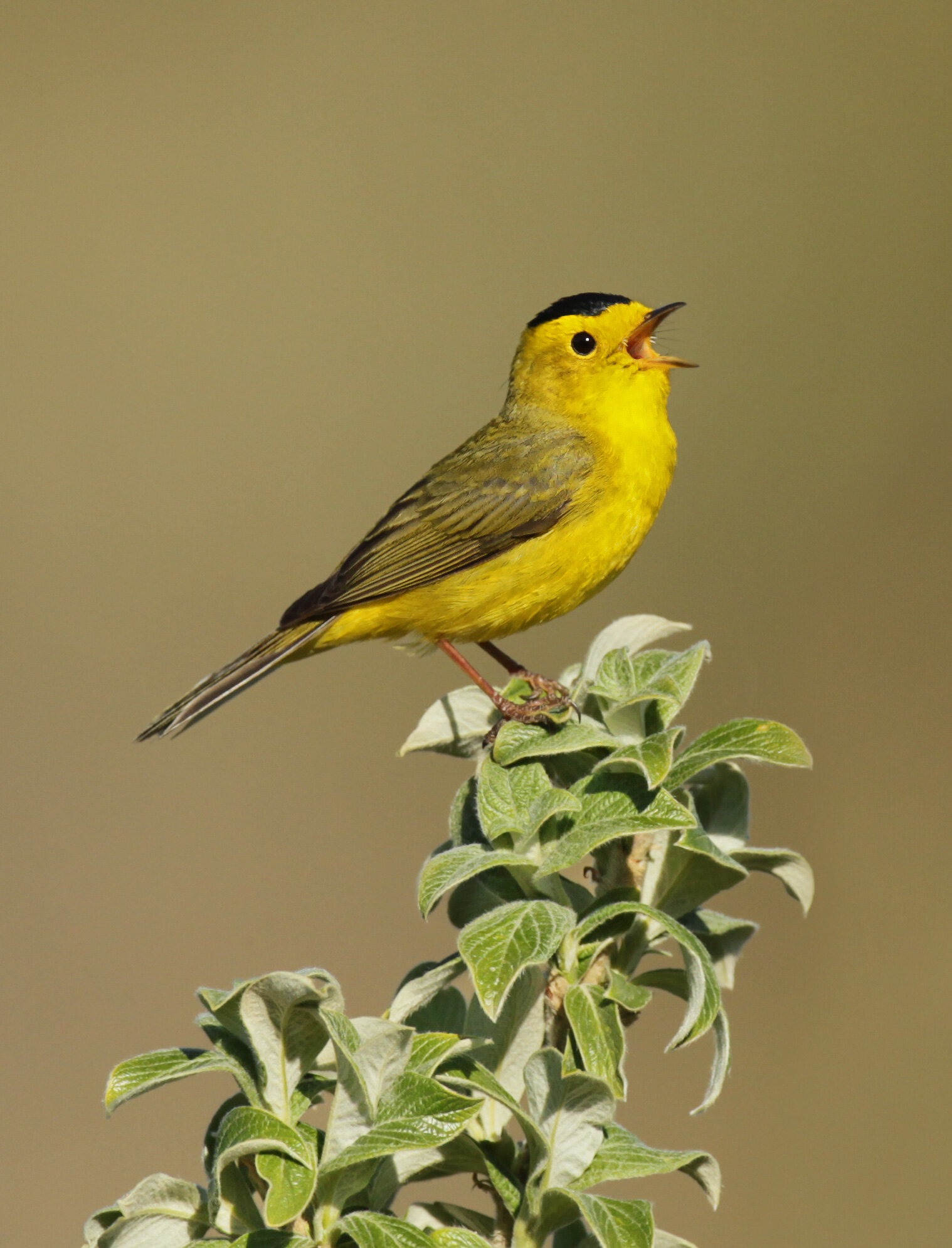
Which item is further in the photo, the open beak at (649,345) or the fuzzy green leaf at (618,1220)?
the open beak at (649,345)

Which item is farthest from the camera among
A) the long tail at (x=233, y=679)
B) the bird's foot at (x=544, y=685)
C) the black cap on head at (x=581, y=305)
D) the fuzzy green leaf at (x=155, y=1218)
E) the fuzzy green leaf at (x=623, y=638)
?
the black cap on head at (x=581, y=305)

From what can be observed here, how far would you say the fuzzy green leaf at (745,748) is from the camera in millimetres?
1604

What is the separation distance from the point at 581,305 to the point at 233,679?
1.56 meters

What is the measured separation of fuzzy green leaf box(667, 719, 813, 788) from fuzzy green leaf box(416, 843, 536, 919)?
0.59 ft

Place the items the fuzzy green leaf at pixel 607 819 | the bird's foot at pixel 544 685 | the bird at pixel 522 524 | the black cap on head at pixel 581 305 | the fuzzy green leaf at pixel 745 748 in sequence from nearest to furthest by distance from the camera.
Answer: the fuzzy green leaf at pixel 607 819 < the fuzzy green leaf at pixel 745 748 < the bird's foot at pixel 544 685 < the bird at pixel 522 524 < the black cap on head at pixel 581 305

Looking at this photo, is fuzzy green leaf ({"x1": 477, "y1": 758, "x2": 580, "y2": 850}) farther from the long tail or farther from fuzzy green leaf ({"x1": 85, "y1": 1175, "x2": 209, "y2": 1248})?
the long tail

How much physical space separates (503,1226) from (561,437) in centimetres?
275

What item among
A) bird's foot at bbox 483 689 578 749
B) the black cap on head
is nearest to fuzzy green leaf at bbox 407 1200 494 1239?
bird's foot at bbox 483 689 578 749

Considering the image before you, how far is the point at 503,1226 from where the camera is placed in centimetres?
145

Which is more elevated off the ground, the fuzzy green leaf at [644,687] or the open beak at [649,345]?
the open beak at [649,345]

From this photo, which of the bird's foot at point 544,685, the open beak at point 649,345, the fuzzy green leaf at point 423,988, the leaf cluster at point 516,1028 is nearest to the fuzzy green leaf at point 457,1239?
the leaf cluster at point 516,1028

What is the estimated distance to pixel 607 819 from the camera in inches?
60.0

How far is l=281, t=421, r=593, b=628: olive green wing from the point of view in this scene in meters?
3.55

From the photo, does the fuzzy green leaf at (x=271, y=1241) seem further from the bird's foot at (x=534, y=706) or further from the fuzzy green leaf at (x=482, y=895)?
the bird's foot at (x=534, y=706)
